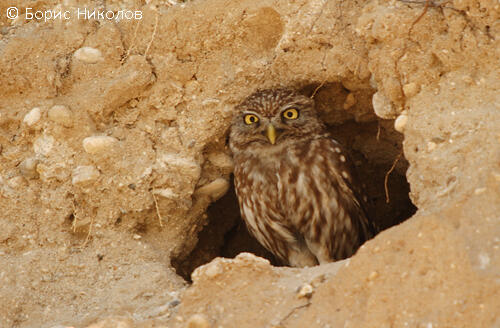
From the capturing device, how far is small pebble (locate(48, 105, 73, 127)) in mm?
4203

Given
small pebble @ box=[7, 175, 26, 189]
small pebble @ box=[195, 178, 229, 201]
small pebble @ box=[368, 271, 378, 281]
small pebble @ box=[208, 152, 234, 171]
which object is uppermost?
small pebble @ box=[368, 271, 378, 281]

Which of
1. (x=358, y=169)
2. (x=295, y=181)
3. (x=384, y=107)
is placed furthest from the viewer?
(x=358, y=169)

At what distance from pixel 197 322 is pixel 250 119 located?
1.90 m

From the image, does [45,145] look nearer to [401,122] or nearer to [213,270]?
[213,270]

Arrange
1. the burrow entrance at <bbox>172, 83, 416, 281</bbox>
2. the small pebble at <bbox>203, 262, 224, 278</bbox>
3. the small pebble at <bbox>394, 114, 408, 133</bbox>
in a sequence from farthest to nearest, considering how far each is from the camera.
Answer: the burrow entrance at <bbox>172, 83, 416, 281</bbox> → the small pebble at <bbox>394, 114, 408, 133</bbox> → the small pebble at <bbox>203, 262, 224, 278</bbox>

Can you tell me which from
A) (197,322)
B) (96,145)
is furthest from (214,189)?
(197,322)

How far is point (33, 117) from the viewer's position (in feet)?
13.9

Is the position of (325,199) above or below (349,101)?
below

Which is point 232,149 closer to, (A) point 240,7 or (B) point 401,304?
(A) point 240,7

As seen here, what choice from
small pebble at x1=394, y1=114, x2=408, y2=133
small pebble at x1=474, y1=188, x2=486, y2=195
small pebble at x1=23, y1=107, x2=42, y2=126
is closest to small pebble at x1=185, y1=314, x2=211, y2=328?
small pebble at x1=474, y1=188, x2=486, y2=195

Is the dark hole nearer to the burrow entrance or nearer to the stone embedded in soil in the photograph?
the burrow entrance

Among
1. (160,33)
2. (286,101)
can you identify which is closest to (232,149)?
(286,101)

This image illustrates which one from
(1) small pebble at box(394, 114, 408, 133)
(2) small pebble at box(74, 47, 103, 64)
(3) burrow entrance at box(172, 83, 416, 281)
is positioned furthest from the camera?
(3) burrow entrance at box(172, 83, 416, 281)

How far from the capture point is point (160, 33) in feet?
14.2
